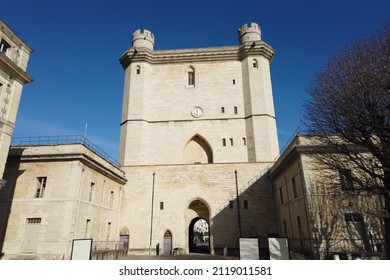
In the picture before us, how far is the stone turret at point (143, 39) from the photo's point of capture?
100ft

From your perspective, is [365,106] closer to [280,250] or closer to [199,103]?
[280,250]

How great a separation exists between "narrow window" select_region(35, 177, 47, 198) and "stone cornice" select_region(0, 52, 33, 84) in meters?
5.96

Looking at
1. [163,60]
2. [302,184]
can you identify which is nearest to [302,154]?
[302,184]

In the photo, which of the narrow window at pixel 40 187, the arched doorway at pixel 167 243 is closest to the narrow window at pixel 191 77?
the arched doorway at pixel 167 243

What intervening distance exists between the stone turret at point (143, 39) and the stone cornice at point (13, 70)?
1626cm

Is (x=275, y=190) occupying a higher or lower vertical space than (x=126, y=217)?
higher

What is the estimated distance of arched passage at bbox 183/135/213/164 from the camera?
2772 centimetres

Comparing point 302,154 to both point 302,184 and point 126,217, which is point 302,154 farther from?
point 126,217

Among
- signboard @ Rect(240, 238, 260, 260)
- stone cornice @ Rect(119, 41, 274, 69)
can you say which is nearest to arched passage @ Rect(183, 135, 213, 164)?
stone cornice @ Rect(119, 41, 274, 69)

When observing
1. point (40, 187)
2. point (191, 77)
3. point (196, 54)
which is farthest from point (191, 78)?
point (40, 187)
